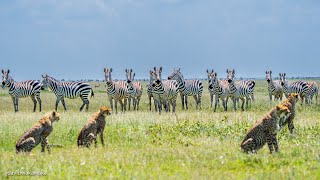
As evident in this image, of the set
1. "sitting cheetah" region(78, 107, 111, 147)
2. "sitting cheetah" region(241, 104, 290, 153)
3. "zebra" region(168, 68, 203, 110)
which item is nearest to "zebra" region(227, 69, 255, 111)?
"zebra" region(168, 68, 203, 110)

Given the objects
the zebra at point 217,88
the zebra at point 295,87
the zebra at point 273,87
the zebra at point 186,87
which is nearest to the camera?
the zebra at point 217,88

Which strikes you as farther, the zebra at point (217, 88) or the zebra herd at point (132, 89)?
the zebra at point (217, 88)

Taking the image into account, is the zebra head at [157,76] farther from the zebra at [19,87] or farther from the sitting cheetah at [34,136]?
the sitting cheetah at [34,136]

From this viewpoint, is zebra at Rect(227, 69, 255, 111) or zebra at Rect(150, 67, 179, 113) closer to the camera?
zebra at Rect(150, 67, 179, 113)

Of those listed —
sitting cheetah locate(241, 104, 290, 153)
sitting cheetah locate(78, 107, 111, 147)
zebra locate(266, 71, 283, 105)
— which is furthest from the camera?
zebra locate(266, 71, 283, 105)

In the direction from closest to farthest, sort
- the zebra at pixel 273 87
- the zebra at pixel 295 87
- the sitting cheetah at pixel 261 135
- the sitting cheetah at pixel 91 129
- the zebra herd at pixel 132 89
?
the sitting cheetah at pixel 261 135
the sitting cheetah at pixel 91 129
the zebra herd at pixel 132 89
the zebra at pixel 295 87
the zebra at pixel 273 87

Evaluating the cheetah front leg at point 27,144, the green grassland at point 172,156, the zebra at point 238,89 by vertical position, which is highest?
the zebra at point 238,89

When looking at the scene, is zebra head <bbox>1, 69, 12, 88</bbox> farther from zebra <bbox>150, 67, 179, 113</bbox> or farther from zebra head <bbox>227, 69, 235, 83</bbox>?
zebra head <bbox>227, 69, 235, 83</bbox>

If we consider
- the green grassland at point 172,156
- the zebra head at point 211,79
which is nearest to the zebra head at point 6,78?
the zebra head at point 211,79

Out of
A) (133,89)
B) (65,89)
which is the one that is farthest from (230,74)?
(65,89)

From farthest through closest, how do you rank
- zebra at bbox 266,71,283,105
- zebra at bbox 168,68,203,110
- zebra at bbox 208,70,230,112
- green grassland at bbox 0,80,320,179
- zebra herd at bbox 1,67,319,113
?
1. zebra at bbox 266,71,283,105
2. zebra at bbox 168,68,203,110
3. zebra at bbox 208,70,230,112
4. zebra herd at bbox 1,67,319,113
5. green grassland at bbox 0,80,320,179

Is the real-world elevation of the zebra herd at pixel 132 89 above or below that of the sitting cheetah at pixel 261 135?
above

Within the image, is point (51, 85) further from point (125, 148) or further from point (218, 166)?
point (218, 166)

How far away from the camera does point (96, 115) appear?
11742 mm
